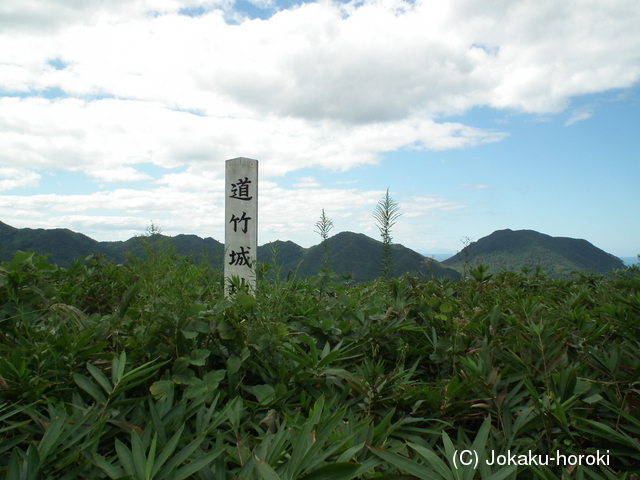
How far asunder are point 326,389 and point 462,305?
1058 millimetres

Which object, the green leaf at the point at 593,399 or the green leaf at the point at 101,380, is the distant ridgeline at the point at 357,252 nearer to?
the green leaf at the point at 101,380

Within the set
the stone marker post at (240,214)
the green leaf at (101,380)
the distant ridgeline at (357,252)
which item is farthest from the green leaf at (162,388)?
the stone marker post at (240,214)

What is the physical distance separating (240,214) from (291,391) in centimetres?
420

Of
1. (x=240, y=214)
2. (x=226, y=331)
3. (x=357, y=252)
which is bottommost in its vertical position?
(x=226, y=331)

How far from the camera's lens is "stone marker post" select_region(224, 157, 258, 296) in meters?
5.23

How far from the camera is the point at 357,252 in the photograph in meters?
8.86

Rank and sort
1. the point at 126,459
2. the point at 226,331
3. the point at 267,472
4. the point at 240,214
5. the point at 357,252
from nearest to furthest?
the point at 267,472
the point at 126,459
the point at 226,331
the point at 240,214
the point at 357,252

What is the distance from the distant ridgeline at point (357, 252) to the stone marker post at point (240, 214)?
311 mm

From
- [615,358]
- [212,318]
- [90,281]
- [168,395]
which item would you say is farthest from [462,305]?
[90,281]

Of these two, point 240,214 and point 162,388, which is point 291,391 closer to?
point 162,388

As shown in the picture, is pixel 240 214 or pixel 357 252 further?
pixel 357 252

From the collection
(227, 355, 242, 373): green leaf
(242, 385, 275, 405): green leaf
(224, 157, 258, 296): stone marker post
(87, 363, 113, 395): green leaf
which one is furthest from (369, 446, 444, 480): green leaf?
(224, 157, 258, 296): stone marker post

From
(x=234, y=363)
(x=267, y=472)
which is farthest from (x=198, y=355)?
(x=267, y=472)

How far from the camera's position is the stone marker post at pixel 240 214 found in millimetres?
5227
